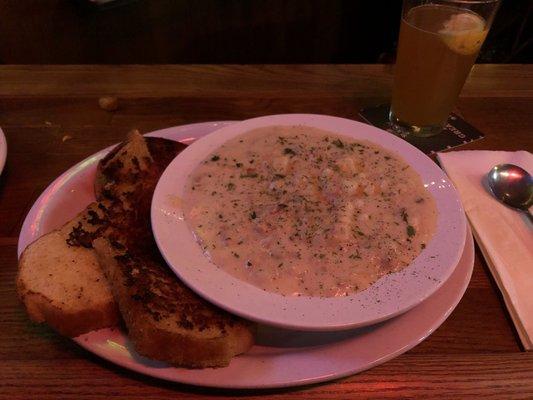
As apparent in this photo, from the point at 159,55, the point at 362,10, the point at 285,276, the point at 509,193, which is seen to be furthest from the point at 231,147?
the point at 362,10

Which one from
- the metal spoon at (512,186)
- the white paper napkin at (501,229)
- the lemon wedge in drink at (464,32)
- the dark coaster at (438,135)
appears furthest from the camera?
the dark coaster at (438,135)

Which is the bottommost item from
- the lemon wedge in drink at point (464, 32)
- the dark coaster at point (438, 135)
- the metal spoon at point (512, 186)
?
the dark coaster at point (438, 135)

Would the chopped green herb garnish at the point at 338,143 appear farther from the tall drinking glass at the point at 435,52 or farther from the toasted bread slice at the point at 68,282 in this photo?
the toasted bread slice at the point at 68,282

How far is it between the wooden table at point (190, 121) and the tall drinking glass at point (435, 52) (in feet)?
0.69

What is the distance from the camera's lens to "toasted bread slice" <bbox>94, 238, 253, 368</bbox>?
95cm

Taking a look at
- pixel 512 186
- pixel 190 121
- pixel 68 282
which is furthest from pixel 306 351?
pixel 190 121

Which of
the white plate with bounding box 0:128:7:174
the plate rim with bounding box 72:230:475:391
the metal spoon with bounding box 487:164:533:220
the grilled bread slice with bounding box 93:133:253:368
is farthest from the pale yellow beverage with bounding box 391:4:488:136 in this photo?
the white plate with bounding box 0:128:7:174

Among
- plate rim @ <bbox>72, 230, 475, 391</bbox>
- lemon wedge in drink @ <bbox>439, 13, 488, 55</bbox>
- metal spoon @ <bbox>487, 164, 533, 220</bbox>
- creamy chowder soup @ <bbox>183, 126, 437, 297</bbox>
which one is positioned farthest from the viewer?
lemon wedge in drink @ <bbox>439, 13, 488, 55</bbox>

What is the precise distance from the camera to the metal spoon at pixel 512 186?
141 centimetres

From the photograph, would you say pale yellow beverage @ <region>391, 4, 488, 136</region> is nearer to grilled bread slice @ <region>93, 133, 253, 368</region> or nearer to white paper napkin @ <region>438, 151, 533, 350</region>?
white paper napkin @ <region>438, 151, 533, 350</region>

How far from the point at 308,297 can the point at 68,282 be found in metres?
0.57

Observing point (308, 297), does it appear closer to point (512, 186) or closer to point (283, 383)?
point (283, 383)

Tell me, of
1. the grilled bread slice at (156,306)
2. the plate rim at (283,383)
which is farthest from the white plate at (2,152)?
the plate rim at (283,383)

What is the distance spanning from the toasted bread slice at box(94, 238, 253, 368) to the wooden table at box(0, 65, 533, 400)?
0.28 ft
